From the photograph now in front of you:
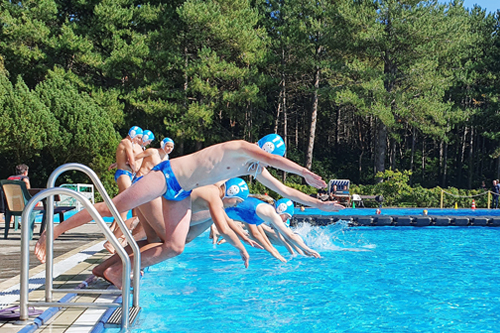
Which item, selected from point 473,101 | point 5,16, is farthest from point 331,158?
point 5,16

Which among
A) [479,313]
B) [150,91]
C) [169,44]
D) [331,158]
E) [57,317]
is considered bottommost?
[479,313]

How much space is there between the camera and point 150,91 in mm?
27672

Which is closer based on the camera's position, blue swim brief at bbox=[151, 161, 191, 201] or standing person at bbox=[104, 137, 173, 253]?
blue swim brief at bbox=[151, 161, 191, 201]

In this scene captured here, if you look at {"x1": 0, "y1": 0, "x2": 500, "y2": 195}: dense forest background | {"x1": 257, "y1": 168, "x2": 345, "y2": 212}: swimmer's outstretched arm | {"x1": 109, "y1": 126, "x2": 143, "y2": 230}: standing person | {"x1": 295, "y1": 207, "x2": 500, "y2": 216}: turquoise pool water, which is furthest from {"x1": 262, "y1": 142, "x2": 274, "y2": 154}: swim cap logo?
{"x1": 0, "y1": 0, "x2": 500, "y2": 195}: dense forest background

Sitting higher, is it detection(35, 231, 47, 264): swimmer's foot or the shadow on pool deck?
detection(35, 231, 47, 264): swimmer's foot

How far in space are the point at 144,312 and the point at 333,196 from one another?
761 inches

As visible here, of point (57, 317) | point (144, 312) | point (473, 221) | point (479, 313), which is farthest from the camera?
point (473, 221)

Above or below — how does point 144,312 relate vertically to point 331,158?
below

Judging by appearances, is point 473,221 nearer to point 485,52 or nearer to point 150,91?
point 150,91

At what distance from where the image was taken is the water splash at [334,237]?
37.2 ft

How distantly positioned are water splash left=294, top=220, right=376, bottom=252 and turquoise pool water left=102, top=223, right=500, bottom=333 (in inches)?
9.7

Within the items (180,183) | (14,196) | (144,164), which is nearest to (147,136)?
(144,164)

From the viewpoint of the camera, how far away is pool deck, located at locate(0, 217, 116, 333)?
3.90 m

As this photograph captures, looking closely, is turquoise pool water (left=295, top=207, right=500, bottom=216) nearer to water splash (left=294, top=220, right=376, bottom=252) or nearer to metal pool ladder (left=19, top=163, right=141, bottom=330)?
water splash (left=294, top=220, right=376, bottom=252)
